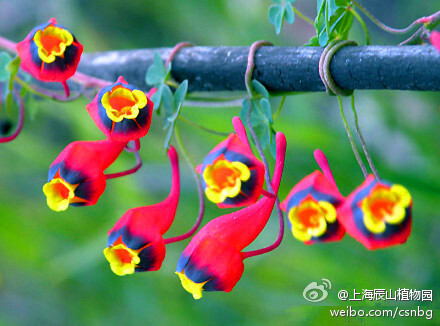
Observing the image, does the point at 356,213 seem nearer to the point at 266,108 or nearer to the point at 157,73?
the point at 266,108

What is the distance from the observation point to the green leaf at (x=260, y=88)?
47 centimetres

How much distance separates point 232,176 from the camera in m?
0.36

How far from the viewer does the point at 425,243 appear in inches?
44.2

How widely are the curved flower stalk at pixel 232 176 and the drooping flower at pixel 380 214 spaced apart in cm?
7

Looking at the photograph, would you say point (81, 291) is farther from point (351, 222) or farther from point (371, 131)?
point (351, 222)

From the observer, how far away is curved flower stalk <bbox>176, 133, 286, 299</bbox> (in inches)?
15.5

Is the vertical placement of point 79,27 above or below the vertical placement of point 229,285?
above

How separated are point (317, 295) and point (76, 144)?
468 millimetres

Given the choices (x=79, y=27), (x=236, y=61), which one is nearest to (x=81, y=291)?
Answer: (x=79, y=27)

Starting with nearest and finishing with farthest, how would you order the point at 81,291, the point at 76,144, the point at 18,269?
the point at 76,144, the point at 81,291, the point at 18,269

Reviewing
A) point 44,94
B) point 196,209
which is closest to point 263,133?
point 44,94

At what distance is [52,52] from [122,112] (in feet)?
0.30

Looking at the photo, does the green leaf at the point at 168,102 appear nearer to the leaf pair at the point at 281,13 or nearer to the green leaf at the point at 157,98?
the green leaf at the point at 157,98

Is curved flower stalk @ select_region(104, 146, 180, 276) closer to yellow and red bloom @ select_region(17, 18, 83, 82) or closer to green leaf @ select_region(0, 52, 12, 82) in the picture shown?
yellow and red bloom @ select_region(17, 18, 83, 82)
